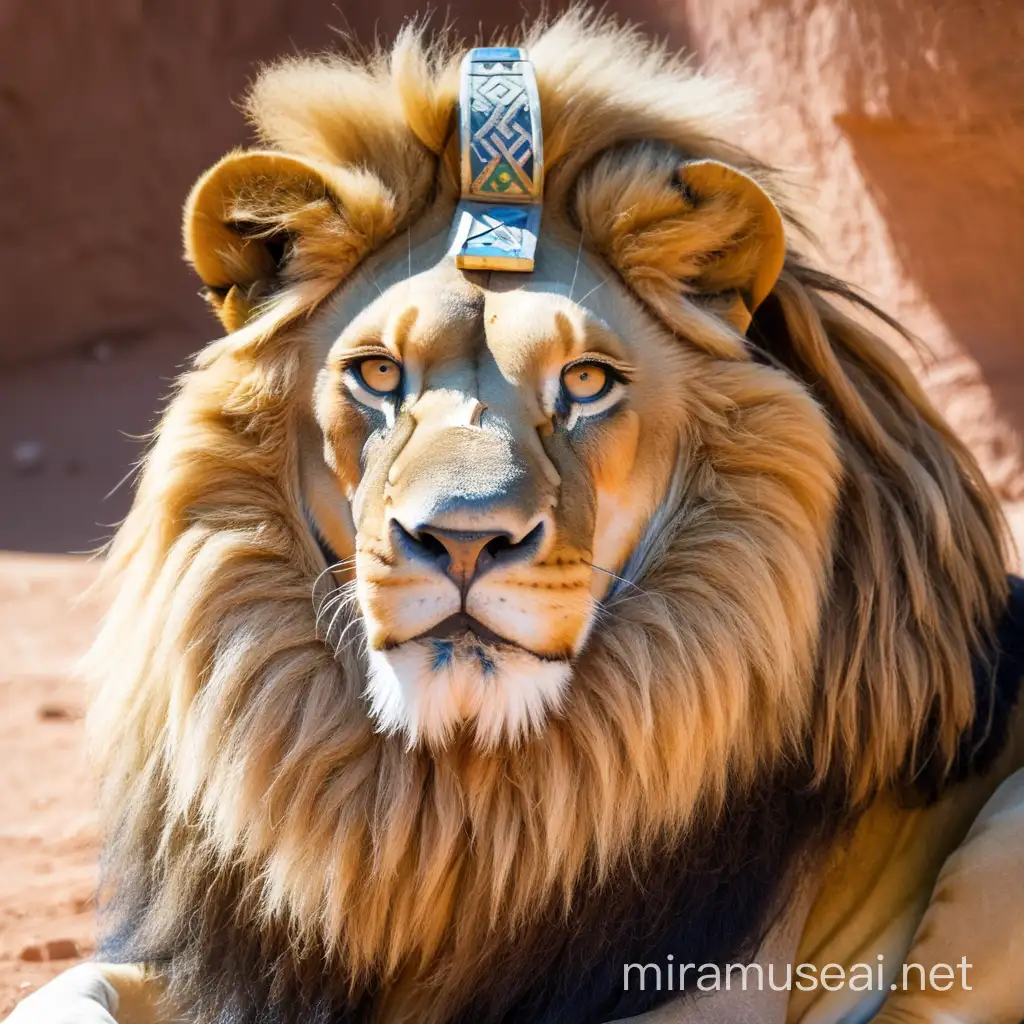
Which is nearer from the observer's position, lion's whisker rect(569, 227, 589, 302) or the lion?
the lion

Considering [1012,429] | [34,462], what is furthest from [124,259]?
[1012,429]

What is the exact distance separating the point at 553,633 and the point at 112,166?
7.28m

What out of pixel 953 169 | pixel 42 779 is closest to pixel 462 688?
pixel 42 779

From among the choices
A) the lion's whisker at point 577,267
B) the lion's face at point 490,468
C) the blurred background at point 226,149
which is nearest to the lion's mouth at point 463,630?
the lion's face at point 490,468

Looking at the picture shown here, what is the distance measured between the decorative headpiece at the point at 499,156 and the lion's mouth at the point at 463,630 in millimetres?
680

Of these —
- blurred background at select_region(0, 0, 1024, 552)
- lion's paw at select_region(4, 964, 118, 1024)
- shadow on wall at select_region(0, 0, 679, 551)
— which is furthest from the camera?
shadow on wall at select_region(0, 0, 679, 551)

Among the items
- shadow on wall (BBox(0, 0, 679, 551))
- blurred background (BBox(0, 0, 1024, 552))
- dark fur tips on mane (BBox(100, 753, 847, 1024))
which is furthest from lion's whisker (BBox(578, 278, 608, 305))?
shadow on wall (BBox(0, 0, 679, 551))

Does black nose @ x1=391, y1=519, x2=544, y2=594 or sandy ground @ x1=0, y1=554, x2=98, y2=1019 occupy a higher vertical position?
black nose @ x1=391, y1=519, x2=544, y2=594

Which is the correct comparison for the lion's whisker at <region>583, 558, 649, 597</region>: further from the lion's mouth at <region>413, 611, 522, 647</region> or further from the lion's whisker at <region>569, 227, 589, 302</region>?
the lion's whisker at <region>569, 227, 589, 302</region>

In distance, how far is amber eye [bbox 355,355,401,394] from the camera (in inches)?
99.7

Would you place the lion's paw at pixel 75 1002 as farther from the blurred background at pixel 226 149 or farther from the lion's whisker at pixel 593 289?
the blurred background at pixel 226 149

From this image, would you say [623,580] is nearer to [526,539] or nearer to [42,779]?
[526,539]

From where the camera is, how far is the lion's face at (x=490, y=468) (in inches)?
86.6

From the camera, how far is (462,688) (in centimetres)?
226
